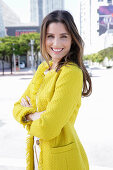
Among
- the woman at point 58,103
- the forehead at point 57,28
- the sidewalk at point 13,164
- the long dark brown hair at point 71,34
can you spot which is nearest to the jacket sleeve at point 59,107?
the woman at point 58,103

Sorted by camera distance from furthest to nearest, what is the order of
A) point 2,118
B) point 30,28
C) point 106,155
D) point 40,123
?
point 30,28 < point 2,118 < point 106,155 < point 40,123

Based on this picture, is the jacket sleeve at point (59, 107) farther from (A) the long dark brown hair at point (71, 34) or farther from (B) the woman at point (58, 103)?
(A) the long dark brown hair at point (71, 34)

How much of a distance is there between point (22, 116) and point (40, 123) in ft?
0.64

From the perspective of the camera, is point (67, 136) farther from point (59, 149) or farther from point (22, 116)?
point (22, 116)

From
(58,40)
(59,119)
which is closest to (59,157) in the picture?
(59,119)

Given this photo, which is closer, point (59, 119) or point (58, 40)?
point (59, 119)

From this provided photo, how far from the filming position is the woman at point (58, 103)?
112cm

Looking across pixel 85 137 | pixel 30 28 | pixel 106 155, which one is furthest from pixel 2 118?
pixel 30 28

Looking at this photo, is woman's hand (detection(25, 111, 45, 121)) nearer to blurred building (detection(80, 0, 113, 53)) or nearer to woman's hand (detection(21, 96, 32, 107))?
woman's hand (detection(21, 96, 32, 107))

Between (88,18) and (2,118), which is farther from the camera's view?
(88,18)

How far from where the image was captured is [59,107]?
1.11 m

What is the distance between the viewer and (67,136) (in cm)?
118

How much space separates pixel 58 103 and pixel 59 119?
83 mm

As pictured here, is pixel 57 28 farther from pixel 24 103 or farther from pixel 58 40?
pixel 24 103
